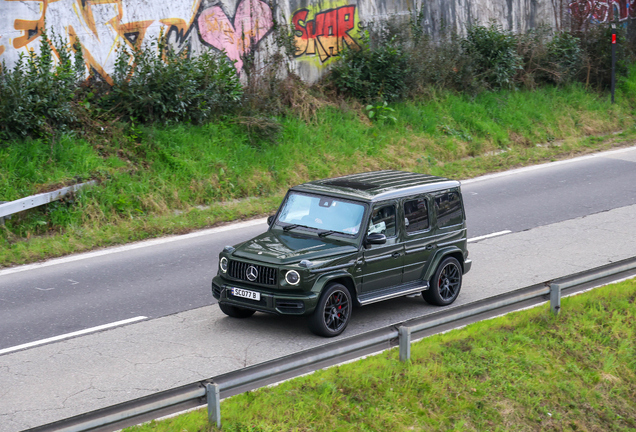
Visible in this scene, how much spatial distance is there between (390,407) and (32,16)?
11890 millimetres

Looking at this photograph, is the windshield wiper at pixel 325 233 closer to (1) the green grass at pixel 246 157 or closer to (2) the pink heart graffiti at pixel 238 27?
(1) the green grass at pixel 246 157

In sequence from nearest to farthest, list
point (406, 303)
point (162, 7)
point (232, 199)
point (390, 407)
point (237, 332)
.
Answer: point (390, 407), point (237, 332), point (406, 303), point (232, 199), point (162, 7)

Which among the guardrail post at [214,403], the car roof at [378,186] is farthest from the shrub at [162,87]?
the guardrail post at [214,403]

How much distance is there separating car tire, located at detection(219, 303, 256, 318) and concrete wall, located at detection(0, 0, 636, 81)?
861 centimetres

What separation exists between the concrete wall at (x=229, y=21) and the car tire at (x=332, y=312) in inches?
383

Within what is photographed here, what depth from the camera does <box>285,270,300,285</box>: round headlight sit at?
8.11 metres

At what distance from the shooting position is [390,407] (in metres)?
6.80

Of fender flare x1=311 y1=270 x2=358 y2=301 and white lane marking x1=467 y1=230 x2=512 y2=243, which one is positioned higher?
fender flare x1=311 y1=270 x2=358 y2=301

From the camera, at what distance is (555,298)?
8531 millimetres

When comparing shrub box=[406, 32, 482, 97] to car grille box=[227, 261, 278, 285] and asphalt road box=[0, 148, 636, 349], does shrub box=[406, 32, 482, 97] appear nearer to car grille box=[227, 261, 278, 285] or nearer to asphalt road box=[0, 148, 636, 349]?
asphalt road box=[0, 148, 636, 349]

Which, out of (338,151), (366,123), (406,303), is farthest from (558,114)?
(406,303)

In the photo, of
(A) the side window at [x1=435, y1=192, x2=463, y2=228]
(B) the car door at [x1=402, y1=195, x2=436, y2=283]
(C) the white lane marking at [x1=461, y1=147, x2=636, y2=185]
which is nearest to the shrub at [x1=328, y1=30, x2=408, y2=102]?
(C) the white lane marking at [x1=461, y1=147, x2=636, y2=185]

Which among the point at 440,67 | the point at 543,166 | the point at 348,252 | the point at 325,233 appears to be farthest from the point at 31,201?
the point at 440,67

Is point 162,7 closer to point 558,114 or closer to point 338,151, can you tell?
point 338,151
